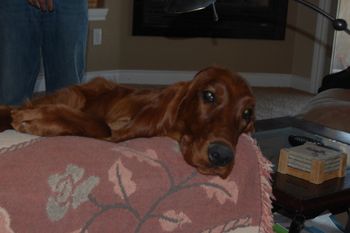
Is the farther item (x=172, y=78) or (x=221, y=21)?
(x=172, y=78)

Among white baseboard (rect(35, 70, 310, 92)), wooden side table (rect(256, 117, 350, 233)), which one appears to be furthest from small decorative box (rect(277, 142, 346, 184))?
white baseboard (rect(35, 70, 310, 92))

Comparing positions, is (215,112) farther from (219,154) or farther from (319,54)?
(319,54)

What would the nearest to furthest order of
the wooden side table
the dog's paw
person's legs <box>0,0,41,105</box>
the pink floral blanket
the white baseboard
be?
the pink floral blanket, the dog's paw, the wooden side table, person's legs <box>0,0,41,105</box>, the white baseboard

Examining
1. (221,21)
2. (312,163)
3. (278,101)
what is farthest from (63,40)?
(221,21)

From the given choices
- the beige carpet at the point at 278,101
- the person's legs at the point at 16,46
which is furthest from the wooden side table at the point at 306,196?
the beige carpet at the point at 278,101

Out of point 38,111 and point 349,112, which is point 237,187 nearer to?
point 38,111

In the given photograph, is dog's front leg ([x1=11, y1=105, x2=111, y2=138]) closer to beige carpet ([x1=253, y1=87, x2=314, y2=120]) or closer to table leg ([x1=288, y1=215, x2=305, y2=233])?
table leg ([x1=288, y1=215, x2=305, y2=233])

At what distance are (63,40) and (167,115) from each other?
0.77 m

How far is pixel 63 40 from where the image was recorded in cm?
188

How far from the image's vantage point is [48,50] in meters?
1.91

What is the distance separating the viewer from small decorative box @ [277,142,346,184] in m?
1.64

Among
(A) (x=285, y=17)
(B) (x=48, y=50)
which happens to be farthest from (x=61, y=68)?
(A) (x=285, y=17)

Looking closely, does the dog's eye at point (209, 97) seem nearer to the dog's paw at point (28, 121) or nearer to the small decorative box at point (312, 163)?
the dog's paw at point (28, 121)

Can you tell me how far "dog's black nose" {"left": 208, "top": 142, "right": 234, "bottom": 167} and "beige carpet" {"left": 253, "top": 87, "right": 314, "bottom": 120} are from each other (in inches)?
122
